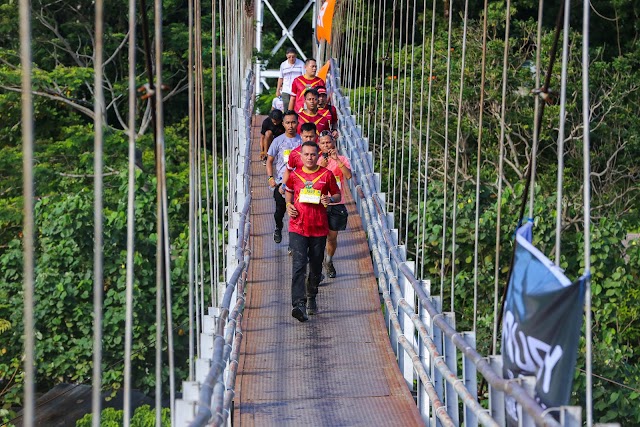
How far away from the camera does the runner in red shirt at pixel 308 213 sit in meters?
7.41

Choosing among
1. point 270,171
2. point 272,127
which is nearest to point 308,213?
point 270,171

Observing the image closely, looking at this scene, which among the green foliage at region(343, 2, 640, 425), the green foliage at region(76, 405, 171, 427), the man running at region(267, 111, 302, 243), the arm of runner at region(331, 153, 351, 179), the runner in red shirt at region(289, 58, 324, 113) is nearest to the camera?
the arm of runner at region(331, 153, 351, 179)

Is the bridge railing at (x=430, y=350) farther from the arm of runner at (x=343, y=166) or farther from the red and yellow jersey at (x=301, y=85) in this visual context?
the red and yellow jersey at (x=301, y=85)

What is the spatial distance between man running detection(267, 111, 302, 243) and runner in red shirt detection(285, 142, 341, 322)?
133cm

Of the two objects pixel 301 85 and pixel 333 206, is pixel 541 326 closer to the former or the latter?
pixel 333 206

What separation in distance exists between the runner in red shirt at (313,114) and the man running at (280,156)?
18cm

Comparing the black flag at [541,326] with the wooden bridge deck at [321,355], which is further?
the wooden bridge deck at [321,355]

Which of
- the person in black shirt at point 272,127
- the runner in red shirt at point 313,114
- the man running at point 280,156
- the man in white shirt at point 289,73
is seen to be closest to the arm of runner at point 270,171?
the man running at point 280,156

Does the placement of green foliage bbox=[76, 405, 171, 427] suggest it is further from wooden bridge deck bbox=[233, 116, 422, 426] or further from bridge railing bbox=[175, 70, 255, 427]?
wooden bridge deck bbox=[233, 116, 422, 426]

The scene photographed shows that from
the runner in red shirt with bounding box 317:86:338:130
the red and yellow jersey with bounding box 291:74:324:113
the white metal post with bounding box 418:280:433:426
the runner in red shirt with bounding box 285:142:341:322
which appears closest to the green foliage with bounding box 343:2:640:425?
the red and yellow jersey with bounding box 291:74:324:113

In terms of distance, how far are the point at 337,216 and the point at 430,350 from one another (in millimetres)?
2477

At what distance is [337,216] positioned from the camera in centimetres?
801

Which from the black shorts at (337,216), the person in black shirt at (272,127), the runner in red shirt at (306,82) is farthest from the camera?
the person in black shirt at (272,127)

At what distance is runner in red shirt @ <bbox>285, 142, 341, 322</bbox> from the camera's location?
741cm
